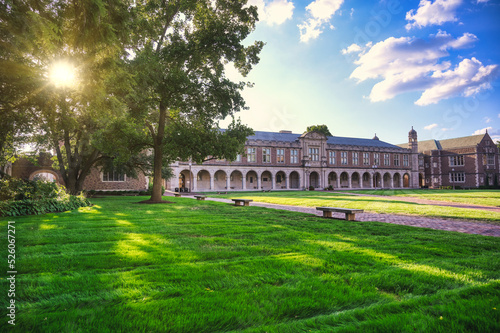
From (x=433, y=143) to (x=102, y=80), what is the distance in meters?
74.3

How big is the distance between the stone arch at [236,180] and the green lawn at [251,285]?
1478 inches

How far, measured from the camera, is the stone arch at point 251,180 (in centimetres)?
4431

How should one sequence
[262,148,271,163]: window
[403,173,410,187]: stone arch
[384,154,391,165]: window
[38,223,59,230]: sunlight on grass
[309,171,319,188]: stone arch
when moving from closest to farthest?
[38,223,59,230]: sunlight on grass, [262,148,271,163]: window, [309,171,319,188]: stone arch, [384,154,391,165]: window, [403,173,410,187]: stone arch

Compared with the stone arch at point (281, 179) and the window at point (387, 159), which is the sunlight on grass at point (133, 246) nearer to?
the stone arch at point (281, 179)

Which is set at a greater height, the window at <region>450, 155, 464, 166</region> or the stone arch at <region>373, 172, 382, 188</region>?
the window at <region>450, 155, 464, 166</region>

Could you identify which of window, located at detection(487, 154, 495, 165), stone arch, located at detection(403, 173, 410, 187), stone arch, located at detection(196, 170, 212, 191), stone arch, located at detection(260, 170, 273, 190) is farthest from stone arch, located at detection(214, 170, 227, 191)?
window, located at detection(487, 154, 495, 165)

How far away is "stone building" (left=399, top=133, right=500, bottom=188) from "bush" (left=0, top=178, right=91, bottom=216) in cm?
6642

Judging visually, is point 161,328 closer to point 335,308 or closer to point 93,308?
point 93,308

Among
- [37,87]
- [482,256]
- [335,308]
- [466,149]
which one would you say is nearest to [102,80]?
[37,87]

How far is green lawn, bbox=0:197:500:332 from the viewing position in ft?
7.00

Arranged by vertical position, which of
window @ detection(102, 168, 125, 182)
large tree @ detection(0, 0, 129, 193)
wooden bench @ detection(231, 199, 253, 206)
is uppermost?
large tree @ detection(0, 0, 129, 193)

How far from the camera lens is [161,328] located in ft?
6.59

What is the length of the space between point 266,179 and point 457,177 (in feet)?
145

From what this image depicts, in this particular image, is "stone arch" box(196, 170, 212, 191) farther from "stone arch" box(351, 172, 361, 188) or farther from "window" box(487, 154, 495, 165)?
"window" box(487, 154, 495, 165)
